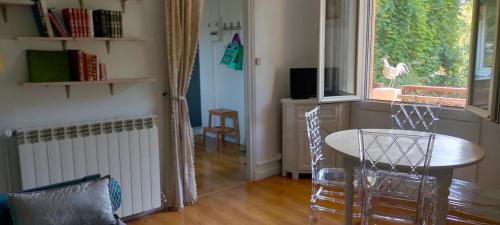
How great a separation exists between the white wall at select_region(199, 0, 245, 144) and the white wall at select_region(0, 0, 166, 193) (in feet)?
7.30

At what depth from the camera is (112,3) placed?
295 centimetres

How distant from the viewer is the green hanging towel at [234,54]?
208 inches

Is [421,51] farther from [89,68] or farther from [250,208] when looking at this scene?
[89,68]

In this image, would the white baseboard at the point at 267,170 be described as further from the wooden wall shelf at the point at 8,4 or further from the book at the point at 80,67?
the wooden wall shelf at the point at 8,4

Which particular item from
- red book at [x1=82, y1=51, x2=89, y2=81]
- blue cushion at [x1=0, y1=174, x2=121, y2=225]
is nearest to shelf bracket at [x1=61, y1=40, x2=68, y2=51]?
red book at [x1=82, y1=51, x2=89, y2=81]

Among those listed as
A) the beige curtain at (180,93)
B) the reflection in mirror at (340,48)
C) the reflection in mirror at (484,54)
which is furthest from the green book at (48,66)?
the reflection in mirror at (484,54)

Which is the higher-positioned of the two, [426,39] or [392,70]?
[426,39]

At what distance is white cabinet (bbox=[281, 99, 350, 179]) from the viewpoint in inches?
160

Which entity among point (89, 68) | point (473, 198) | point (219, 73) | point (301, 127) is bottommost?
point (473, 198)

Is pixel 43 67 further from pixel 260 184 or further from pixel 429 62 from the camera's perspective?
pixel 429 62

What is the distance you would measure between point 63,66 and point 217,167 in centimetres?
235

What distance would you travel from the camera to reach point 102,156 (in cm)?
289

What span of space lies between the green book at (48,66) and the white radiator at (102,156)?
35cm

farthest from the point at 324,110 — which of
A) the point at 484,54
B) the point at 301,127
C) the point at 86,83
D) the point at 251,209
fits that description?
the point at 86,83
